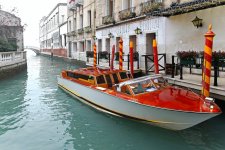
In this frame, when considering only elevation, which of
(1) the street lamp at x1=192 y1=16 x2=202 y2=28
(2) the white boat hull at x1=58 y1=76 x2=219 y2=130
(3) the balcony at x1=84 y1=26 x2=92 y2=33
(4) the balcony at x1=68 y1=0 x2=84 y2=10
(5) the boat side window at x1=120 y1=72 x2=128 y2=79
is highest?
(4) the balcony at x1=68 y1=0 x2=84 y2=10

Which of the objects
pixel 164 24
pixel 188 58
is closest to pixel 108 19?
pixel 164 24

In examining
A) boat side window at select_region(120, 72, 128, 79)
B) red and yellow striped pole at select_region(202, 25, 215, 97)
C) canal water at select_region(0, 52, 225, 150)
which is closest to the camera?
canal water at select_region(0, 52, 225, 150)

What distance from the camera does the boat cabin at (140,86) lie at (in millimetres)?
7902

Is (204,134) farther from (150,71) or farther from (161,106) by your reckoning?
(150,71)

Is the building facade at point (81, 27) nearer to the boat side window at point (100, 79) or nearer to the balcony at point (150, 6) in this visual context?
the balcony at point (150, 6)

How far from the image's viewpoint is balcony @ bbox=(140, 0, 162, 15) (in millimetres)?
13452

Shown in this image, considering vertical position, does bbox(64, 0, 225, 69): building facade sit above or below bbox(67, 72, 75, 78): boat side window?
above

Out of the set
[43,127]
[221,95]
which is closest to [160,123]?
[221,95]

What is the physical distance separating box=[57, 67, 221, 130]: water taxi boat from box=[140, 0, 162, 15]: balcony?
475 cm

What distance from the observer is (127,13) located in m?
16.7

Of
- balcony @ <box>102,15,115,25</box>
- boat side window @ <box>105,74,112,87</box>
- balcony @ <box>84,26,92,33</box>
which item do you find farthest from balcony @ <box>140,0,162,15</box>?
balcony @ <box>84,26,92,33</box>

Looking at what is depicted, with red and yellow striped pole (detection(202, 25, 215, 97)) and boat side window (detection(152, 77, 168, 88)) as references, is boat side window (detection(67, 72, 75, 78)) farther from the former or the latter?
red and yellow striped pole (detection(202, 25, 215, 97))

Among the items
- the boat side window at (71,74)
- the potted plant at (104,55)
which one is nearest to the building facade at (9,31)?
the potted plant at (104,55)

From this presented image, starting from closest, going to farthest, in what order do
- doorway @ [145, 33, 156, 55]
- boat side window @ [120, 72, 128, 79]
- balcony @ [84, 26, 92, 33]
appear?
boat side window @ [120, 72, 128, 79]
doorway @ [145, 33, 156, 55]
balcony @ [84, 26, 92, 33]
